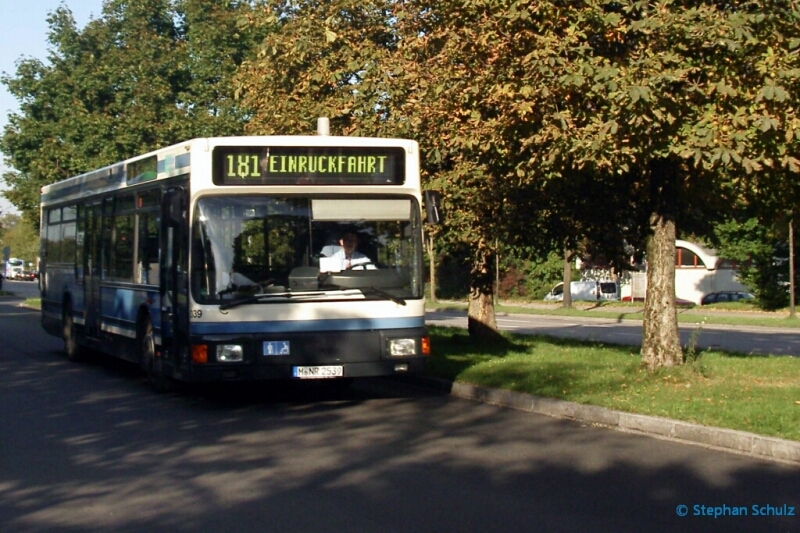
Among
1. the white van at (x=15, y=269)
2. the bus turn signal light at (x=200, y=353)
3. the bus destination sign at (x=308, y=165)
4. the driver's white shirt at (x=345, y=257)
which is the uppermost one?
the white van at (x=15, y=269)

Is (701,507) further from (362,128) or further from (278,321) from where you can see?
(362,128)

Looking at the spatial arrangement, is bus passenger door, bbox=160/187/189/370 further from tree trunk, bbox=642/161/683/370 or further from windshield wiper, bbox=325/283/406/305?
tree trunk, bbox=642/161/683/370

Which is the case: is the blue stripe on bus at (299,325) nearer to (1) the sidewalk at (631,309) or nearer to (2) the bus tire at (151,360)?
(2) the bus tire at (151,360)

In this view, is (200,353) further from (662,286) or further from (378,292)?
(662,286)

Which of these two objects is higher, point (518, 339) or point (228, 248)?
point (228, 248)

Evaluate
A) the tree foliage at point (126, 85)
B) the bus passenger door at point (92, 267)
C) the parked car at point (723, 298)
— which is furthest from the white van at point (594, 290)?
the bus passenger door at point (92, 267)

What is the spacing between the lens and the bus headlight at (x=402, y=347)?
11.9 meters

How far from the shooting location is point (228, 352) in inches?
450

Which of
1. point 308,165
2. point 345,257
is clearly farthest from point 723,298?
point 308,165

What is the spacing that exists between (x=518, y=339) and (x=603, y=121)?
10.8m

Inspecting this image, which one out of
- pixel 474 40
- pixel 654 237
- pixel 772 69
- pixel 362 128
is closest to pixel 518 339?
pixel 362 128

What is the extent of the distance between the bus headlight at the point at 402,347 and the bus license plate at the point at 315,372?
2.11 ft

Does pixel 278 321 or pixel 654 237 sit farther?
pixel 654 237

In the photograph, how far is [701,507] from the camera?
283 inches
